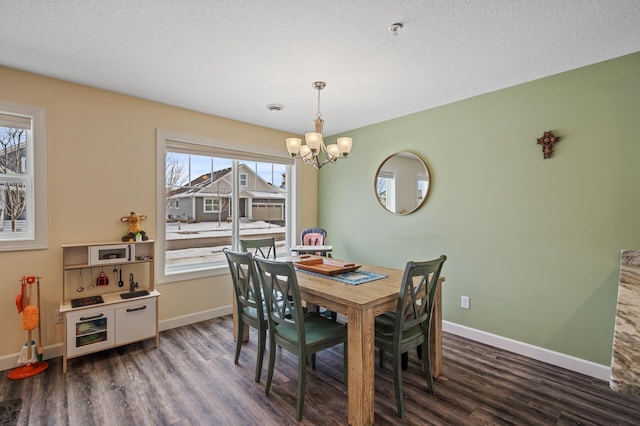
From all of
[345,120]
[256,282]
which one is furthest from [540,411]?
[345,120]

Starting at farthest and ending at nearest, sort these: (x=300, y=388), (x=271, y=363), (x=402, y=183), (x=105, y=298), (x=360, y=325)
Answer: (x=402, y=183) → (x=105, y=298) → (x=271, y=363) → (x=300, y=388) → (x=360, y=325)

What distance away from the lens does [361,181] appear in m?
4.34

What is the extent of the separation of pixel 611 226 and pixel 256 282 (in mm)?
2794

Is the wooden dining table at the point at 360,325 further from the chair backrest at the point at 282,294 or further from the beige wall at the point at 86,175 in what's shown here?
the beige wall at the point at 86,175

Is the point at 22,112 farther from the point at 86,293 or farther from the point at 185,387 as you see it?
the point at 185,387

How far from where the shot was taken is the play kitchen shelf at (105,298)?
262 centimetres

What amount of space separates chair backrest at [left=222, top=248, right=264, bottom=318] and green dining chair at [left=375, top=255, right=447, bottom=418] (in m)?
0.93

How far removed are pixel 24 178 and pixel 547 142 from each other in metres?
4.59

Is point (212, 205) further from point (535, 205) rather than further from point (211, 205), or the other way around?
point (535, 205)

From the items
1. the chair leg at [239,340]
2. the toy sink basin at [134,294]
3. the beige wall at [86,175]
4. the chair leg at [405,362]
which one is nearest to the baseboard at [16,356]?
the beige wall at [86,175]

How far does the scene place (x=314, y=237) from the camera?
427 cm

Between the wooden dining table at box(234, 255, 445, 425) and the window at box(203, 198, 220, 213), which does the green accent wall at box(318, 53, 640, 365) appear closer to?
the wooden dining table at box(234, 255, 445, 425)

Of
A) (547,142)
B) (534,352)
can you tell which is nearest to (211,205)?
(547,142)

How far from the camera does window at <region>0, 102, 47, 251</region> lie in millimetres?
2661
